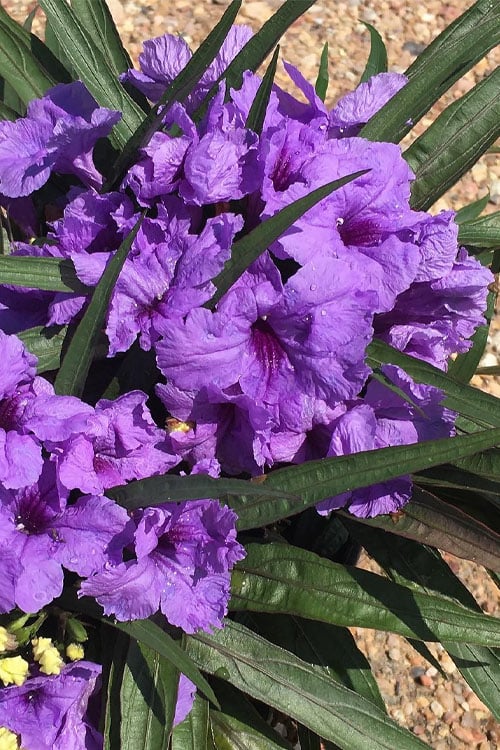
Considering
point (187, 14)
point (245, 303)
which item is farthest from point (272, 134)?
point (187, 14)

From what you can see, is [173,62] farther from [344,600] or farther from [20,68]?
[344,600]

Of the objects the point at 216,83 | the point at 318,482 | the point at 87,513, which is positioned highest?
the point at 216,83

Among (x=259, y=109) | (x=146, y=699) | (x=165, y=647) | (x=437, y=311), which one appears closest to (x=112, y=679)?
(x=146, y=699)

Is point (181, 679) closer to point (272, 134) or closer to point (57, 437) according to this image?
point (57, 437)

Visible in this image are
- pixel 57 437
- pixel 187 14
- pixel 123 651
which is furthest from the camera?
pixel 187 14

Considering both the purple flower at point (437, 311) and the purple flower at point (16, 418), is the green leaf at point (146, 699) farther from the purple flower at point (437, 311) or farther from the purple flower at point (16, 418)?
the purple flower at point (437, 311)

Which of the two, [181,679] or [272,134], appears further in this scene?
[181,679]

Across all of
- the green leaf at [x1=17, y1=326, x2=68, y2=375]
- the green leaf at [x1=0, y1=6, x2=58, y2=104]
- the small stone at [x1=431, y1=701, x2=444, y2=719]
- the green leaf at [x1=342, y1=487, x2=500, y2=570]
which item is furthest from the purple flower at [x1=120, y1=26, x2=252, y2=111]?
the small stone at [x1=431, y1=701, x2=444, y2=719]
